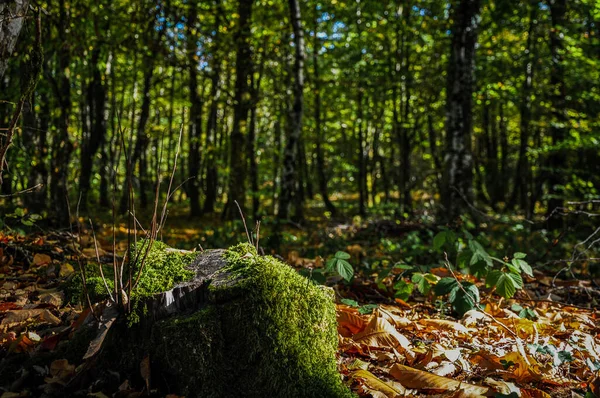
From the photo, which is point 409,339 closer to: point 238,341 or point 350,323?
point 350,323

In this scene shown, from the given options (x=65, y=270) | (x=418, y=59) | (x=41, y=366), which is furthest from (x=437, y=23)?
(x=41, y=366)

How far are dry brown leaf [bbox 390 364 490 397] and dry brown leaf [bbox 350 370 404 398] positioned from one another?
107 mm

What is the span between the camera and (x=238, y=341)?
1.92 meters

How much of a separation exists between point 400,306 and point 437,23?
36.0ft

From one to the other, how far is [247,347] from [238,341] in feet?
0.17

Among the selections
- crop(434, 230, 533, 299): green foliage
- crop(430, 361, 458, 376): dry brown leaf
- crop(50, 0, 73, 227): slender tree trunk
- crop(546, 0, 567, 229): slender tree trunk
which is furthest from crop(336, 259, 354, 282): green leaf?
crop(546, 0, 567, 229): slender tree trunk

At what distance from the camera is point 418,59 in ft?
50.9

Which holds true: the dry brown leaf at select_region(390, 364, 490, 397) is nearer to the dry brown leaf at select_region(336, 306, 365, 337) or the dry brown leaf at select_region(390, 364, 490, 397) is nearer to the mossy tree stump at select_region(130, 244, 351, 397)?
the mossy tree stump at select_region(130, 244, 351, 397)

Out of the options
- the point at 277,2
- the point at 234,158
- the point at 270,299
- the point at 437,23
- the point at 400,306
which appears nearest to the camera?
the point at 270,299

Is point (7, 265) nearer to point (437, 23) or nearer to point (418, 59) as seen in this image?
point (437, 23)

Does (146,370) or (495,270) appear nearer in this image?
(146,370)

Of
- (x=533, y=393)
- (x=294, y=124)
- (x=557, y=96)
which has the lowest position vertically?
(x=533, y=393)

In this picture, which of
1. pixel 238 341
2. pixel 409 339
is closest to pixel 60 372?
pixel 238 341

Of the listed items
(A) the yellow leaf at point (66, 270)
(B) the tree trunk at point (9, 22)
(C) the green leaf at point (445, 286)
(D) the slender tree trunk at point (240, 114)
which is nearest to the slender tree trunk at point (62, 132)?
(A) the yellow leaf at point (66, 270)
